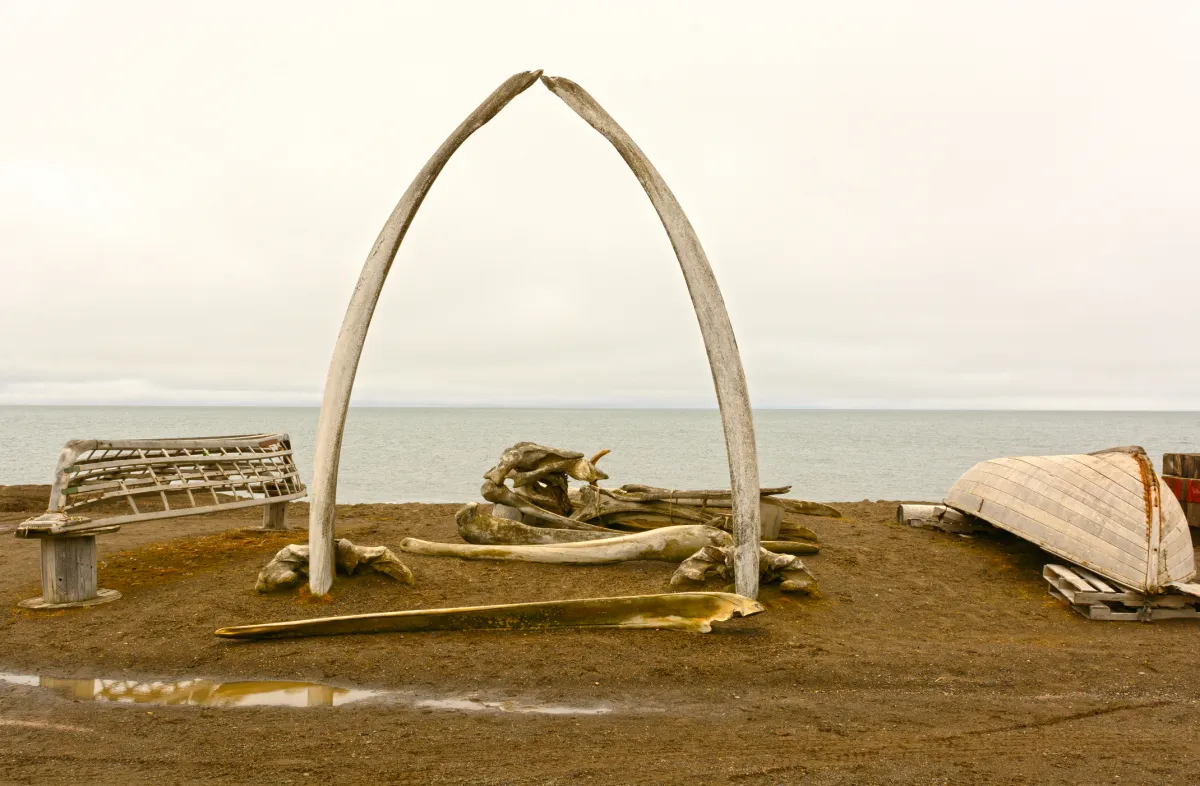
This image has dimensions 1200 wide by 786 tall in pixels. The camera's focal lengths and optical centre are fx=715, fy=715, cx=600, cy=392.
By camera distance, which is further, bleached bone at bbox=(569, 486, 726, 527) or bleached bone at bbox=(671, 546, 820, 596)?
bleached bone at bbox=(569, 486, 726, 527)

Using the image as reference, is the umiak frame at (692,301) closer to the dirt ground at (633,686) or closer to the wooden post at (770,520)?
the dirt ground at (633,686)

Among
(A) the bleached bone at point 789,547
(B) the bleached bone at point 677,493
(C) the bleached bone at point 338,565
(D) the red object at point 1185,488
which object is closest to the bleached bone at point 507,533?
(B) the bleached bone at point 677,493

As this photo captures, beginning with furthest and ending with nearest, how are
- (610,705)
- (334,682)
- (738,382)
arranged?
(738,382) < (334,682) < (610,705)

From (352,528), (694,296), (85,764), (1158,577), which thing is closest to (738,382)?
(694,296)

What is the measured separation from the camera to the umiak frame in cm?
713

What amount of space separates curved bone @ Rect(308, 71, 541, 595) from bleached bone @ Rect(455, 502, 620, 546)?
8.45 feet

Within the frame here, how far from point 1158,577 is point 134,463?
11.5 meters

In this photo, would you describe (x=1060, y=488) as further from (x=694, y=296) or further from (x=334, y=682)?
(x=334, y=682)

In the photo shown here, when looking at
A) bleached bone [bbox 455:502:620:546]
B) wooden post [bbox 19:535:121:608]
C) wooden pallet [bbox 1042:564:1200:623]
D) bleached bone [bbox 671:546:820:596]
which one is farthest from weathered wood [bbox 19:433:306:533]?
wooden pallet [bbox 1042:564:1200:623]

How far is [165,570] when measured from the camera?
30.2ft

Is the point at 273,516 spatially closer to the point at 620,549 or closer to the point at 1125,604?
the point at 620,549

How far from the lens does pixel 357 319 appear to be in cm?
751

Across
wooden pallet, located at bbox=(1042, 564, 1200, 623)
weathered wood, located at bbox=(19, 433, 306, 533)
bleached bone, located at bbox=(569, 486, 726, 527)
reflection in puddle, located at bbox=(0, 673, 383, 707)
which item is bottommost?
reflection in puddle, located at bbox=(0, 673, 383, 707)

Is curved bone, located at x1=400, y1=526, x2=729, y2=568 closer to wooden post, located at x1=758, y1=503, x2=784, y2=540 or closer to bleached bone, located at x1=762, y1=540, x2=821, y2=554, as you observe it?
bleached bone, located at x1=762, y1=540, x2=821, y2=554
